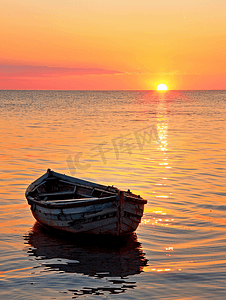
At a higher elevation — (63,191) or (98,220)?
(63,191)

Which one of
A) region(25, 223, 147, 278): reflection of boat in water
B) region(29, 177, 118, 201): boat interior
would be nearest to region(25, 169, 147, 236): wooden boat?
region(25, 223, 147, 278): reflection of boat in water

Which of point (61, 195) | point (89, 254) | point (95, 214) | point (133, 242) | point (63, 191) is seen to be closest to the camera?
point (89, 254)

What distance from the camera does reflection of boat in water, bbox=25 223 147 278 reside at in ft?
33.5

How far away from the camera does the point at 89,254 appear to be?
11305 mm

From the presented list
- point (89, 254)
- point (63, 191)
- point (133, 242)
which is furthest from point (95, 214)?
point (63, 191)

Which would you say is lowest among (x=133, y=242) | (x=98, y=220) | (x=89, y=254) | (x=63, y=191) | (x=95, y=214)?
(x=89, y=254)

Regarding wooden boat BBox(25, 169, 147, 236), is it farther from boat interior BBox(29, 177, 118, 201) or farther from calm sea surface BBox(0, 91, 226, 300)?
boat interior BBox(29, 177, 118, 201)

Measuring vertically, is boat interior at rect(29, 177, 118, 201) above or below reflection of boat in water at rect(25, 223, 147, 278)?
above

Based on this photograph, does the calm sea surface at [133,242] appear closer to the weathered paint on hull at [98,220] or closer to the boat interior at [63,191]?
the weathered paint on hull at [98,220]

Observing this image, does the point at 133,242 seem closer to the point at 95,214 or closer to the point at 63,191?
the point at 95,214

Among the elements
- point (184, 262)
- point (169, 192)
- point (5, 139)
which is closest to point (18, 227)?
point (184, 262)

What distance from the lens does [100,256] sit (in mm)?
11156

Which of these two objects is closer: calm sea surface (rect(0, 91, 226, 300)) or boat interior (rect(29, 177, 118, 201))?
calm sea surface (rect(0, 91, 226, 300))

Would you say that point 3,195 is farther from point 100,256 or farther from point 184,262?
point 184,262
